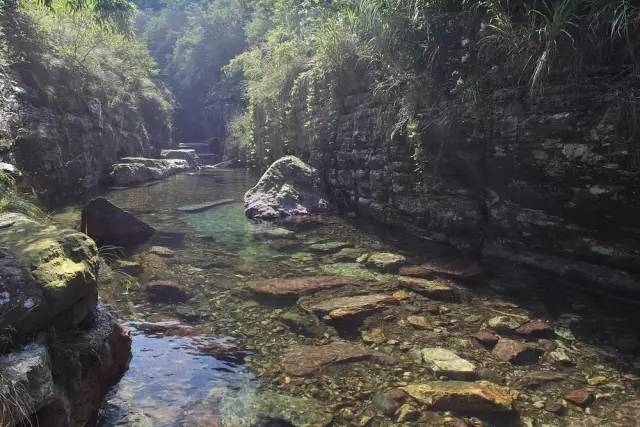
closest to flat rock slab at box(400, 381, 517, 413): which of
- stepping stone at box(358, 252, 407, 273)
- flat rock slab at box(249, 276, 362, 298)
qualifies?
flat rock slab at box(249, 276, 362, 298)

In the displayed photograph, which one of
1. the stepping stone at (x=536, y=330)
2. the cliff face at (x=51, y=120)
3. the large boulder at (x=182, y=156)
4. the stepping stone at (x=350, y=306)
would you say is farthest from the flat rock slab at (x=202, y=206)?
the large boulder at (x=182, y=156)

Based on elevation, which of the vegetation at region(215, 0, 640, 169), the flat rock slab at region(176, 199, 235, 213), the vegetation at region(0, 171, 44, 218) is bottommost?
the flat rock slab at region(176, 199, 235, 213)

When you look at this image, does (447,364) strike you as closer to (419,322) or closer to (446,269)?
(419,322)

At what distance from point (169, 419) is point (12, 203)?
3226mm

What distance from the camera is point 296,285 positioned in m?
5.70

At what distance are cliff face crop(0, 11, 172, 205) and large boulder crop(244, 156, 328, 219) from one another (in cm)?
445

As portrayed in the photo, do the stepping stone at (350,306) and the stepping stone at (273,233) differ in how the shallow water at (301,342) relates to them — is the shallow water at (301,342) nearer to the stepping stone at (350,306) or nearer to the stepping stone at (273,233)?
the stepping stone at (350,306)

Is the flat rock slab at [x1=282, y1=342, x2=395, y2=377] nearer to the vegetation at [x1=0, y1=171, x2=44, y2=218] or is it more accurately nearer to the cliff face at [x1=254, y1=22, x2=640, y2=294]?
the cliff face at [x1=254, y1=22, x2=640, y2=294]

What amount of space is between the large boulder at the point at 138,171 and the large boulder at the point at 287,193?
703 cm

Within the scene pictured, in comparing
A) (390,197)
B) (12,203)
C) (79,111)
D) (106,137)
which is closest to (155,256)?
(12,203)

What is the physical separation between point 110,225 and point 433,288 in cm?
555

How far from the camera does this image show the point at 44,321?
2945 mm

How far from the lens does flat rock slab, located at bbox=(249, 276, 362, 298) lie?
5.50 metres

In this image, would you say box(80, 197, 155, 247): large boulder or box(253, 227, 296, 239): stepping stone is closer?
box(80, 197, 155, 247): large boulder
